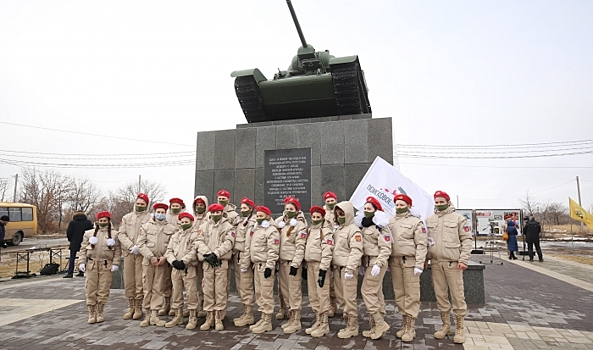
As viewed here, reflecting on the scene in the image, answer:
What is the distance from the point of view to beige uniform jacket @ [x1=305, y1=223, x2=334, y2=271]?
470 centimetres

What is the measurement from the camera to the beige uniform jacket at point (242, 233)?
5.31m

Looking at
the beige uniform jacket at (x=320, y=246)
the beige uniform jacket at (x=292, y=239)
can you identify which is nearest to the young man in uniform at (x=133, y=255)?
the beige uniform jacket at (x=292, y=239)

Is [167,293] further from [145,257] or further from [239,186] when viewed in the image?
[239,186]

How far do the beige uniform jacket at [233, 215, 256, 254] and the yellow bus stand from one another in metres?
22.9

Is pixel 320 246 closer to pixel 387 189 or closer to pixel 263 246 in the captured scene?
pixel 263 246

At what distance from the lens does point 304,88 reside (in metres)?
→ 9.16

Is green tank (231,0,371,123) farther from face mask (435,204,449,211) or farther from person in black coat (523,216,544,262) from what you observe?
person in black coat (523,216,544,262)

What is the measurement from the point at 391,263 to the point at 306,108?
5.48m

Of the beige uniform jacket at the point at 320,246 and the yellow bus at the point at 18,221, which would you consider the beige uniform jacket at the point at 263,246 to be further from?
the yellow bus at the point at 18,221

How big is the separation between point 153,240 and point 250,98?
4730mm

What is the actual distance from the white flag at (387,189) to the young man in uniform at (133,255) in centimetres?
325

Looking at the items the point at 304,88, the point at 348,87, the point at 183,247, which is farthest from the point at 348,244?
the point at 304,88

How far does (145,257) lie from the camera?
5.43 metres

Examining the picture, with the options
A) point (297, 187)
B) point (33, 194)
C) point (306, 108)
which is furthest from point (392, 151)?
point (33, 194)
